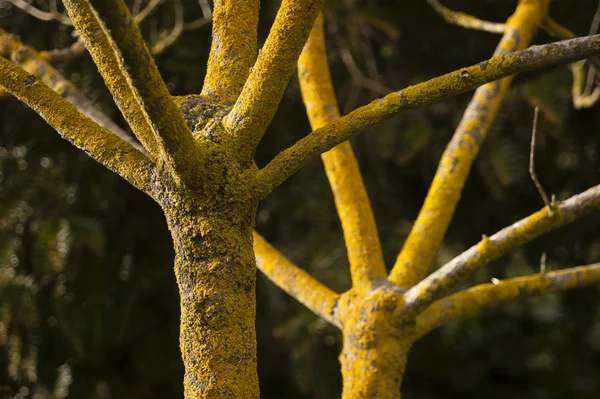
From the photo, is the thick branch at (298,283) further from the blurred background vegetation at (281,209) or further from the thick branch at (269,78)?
the blurred background vegetation at (281,209)

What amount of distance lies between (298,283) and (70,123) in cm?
54

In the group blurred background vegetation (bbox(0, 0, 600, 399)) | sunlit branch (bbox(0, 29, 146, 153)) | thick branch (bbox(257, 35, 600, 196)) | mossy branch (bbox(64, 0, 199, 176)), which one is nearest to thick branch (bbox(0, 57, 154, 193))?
mossy branch (bbox(64, 0, 199, 176))

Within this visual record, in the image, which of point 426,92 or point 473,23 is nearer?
point 426,92

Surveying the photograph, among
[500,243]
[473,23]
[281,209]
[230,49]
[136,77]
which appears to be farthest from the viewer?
[281,209]

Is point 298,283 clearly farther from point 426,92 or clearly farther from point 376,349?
point 426,92

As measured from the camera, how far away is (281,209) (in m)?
2.53

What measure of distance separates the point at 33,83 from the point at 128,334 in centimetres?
184

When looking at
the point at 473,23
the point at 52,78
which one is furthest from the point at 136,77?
the point at 473,23

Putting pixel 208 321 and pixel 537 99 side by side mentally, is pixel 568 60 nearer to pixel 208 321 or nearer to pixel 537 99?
pixel 208 321

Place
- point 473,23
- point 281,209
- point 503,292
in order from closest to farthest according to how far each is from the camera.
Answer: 1. point 503,292
2. point 473,23
3. point 281,209

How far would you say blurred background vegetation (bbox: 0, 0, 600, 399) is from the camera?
88.4 inches

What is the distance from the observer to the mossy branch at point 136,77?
20.7 inches

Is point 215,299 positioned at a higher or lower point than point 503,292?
lower

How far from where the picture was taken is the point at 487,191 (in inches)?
104
